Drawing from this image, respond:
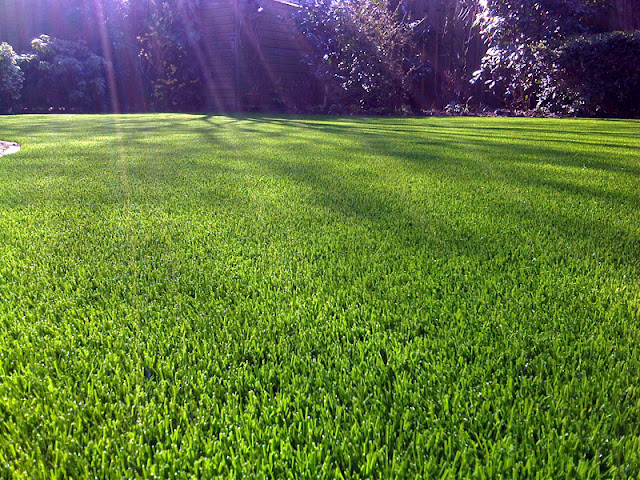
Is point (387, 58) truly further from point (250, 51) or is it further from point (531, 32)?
point (250, 51)

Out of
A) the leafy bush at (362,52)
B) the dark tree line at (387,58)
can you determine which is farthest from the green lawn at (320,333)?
the leafy bush at (362,52)

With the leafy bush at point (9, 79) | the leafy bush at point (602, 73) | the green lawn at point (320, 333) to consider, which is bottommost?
the green lawn at point (320, 333)

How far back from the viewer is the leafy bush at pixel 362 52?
10.8 m

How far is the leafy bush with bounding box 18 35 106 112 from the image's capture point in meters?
12.0

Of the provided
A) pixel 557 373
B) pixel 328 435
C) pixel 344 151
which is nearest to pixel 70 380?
pixel 328 435

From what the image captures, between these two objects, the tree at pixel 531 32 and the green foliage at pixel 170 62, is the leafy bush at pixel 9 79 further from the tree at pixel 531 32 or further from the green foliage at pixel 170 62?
the tree at pixel 531 32

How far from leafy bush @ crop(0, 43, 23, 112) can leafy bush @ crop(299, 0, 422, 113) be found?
23.5 ft

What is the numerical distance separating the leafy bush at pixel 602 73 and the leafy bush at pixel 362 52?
3292mm

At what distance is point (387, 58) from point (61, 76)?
27.2 ft

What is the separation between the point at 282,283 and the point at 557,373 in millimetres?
857

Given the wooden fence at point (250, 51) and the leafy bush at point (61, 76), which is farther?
the leafy bush at point (61, 76)

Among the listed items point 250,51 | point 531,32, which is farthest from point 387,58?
point 250,51

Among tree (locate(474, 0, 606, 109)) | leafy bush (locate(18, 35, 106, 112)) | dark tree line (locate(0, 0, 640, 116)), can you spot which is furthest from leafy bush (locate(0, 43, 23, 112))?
tree (locate(474, 0, 606, 109))

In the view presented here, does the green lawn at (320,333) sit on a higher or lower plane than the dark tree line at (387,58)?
lower
